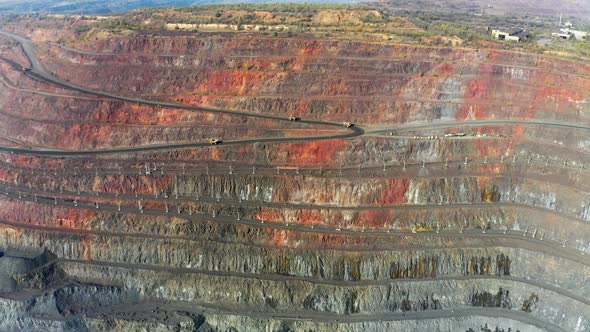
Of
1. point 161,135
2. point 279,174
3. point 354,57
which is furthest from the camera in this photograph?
point 354,57

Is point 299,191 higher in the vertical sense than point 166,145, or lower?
lower

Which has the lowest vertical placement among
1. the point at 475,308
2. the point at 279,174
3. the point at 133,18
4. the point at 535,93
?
the point at 475,308

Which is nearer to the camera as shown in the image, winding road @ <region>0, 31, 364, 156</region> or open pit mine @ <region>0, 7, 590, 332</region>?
open pit mine @ <region>0, 7, 590, 332</region>

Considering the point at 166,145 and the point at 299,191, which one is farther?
the point at 166,145

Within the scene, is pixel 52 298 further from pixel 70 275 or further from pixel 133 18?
pixel 133 18

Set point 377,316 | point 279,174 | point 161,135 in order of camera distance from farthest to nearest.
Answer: point 161,135
point 279,174
point 377,316

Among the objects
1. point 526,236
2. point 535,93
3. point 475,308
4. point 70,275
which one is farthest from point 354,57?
point 70,275

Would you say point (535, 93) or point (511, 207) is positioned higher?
point (535, 93)

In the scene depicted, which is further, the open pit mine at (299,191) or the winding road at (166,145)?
the winding road at (166,145)
